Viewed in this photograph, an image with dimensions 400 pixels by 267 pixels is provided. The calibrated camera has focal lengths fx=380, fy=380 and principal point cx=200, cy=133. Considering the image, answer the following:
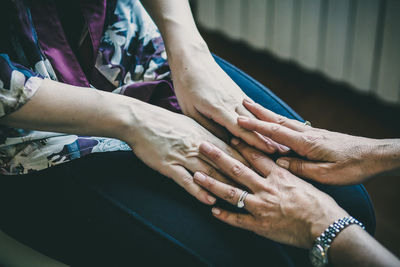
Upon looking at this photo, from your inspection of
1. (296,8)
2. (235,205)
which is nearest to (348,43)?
(296,8)

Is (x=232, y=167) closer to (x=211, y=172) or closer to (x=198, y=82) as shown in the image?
(x=211, y=172)

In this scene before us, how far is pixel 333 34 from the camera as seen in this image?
1.92m

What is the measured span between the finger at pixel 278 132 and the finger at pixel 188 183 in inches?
Answer: 6.9

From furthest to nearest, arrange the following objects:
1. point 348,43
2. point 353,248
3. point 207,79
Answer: point 348,43 < point 207,79 < point 353,248

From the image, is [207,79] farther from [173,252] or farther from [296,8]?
[296,8]

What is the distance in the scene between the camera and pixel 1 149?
2.30 feet

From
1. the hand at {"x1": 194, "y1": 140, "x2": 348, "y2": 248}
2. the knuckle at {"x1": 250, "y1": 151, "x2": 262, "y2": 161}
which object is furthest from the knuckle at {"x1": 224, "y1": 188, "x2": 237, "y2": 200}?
the knuckle at {"x1": 250, "y1": 151, "x2": 262, "y2": 161}

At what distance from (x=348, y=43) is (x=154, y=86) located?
1367 mm

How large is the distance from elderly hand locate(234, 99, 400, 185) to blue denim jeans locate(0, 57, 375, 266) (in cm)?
17

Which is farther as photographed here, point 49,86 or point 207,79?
point 207,79

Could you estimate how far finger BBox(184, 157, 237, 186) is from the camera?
779mm

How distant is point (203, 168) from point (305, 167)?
0.22m

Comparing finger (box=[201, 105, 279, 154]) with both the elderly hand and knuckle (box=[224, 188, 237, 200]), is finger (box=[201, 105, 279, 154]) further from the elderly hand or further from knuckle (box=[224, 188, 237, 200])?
knuckle (box=[224, 188, 237, 200])

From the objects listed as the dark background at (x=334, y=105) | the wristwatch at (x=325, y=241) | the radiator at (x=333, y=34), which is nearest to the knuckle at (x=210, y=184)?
the wristwatch at (x=325, y=241)
